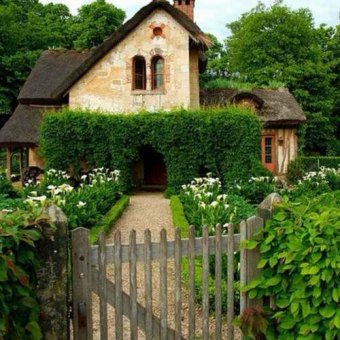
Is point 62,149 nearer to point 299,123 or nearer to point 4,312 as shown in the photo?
point 299,123

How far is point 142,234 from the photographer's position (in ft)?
37.1

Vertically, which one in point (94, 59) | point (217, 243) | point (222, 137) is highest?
point (94, 59)

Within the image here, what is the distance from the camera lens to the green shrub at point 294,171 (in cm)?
2730

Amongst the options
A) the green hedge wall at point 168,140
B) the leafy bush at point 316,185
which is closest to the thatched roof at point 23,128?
the green hedge wall at point 168,140

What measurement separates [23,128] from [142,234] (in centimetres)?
1531

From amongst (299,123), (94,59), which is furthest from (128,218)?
(299,123)

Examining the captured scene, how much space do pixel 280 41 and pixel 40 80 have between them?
19.6 metres

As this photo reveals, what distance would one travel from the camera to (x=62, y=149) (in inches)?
760

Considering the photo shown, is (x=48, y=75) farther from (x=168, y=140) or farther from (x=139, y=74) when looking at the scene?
(x=168, y=140)

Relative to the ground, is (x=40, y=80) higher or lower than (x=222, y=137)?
higher

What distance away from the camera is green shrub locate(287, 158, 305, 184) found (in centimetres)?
2730

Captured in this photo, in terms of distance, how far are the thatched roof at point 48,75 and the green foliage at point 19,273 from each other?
21.0 metres

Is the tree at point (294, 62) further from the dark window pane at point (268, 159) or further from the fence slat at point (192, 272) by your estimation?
the fence slat at point (192, 272)

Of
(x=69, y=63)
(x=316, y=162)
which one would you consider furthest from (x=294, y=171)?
(x=69, y=63)
